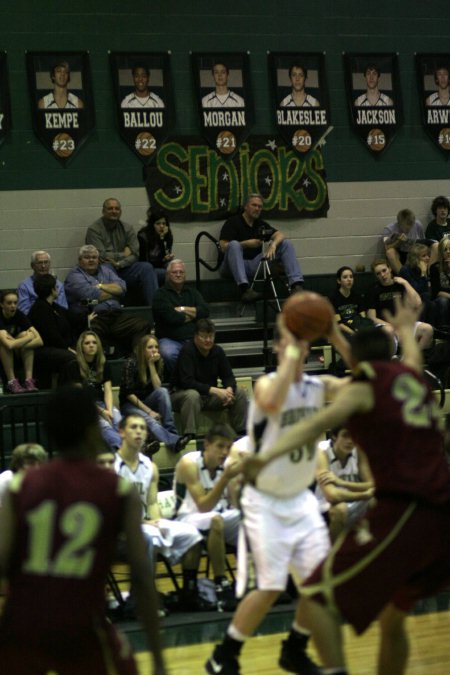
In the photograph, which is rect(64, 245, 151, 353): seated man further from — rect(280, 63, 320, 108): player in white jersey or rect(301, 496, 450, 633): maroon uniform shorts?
rect(301, 496, 450, 633): maroon uniform shorts

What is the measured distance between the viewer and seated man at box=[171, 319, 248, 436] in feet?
33.1

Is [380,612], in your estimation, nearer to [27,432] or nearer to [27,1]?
[27,432]

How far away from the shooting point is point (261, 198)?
14.0m

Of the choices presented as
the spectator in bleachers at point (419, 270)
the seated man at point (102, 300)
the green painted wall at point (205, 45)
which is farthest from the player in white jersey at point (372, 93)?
the seated man at point (102, 300)

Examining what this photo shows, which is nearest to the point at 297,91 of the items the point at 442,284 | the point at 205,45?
the point at 205,45

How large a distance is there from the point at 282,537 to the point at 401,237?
29.7 feet

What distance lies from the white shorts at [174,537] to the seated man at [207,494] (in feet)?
0.41

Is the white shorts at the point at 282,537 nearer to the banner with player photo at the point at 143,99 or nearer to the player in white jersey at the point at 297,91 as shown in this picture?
the banner with player photo at the point at 143,99

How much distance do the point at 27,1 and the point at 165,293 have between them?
4407 millimetres

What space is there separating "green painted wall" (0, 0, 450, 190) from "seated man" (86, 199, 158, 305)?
81cm

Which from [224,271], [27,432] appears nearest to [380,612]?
[27,432]

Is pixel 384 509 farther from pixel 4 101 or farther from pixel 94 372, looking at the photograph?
pixel 4 101

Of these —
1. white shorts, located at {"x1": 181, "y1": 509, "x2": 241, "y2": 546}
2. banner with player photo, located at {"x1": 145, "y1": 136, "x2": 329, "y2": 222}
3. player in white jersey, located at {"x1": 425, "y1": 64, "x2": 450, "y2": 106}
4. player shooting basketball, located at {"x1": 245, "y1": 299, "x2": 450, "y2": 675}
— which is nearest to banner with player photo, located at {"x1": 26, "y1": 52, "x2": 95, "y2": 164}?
banner with player photo, located at {"x1": 145, "y1": 136, "x2": 329, "y2": 222}

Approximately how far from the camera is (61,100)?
13.3 metres
